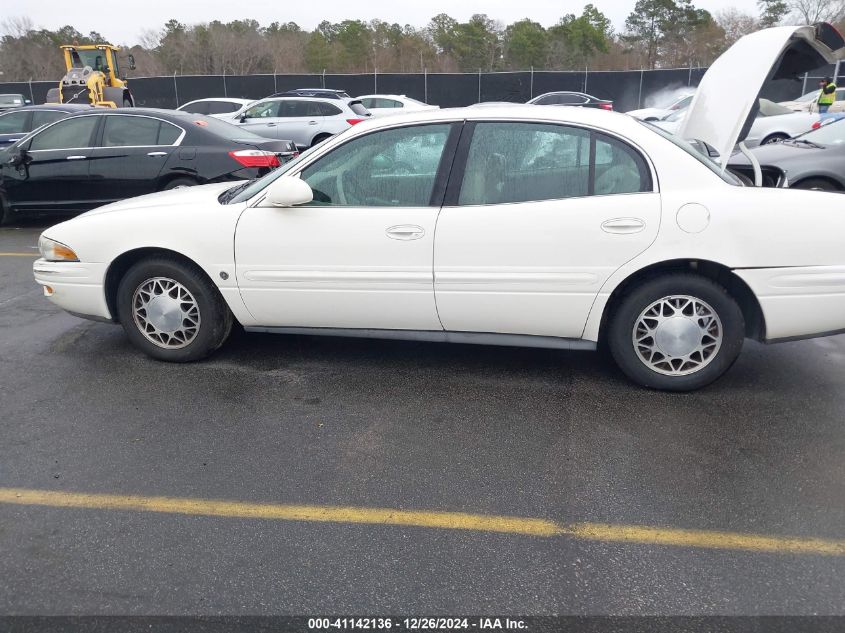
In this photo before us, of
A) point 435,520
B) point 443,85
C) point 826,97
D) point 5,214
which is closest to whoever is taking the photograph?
point 435,520

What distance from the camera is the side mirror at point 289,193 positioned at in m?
4.07

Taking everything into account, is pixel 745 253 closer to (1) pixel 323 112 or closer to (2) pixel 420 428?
(2) pixel 420 428

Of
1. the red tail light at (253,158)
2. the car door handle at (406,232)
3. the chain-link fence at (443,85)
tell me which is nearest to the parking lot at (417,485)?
the car door handle at (406,232)

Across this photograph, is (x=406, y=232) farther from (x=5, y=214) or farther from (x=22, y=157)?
(x=5, y=214)

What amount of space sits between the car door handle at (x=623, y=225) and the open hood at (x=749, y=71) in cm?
95

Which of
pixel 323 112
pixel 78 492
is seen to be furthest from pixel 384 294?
pixel 323 112

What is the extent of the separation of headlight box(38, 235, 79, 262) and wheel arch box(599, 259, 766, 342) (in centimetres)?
341

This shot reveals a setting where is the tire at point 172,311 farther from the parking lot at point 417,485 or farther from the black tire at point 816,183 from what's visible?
the black tire at point 816,183

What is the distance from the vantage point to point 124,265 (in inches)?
182

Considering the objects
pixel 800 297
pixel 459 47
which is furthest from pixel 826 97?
pixel 459 47

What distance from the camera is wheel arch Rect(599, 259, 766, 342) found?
3896mm

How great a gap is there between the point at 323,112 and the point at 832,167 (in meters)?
11.6

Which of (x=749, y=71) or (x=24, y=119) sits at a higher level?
(x=749, y=71)

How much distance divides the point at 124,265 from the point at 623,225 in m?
3.14
